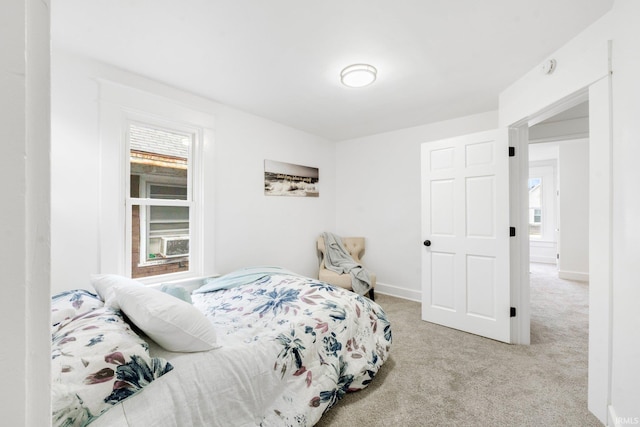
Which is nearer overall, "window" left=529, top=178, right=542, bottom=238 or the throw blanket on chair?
the throw blanket on chair

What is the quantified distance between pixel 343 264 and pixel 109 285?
110 inches

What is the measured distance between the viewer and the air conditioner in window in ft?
8.93

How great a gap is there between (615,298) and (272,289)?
2.13 m

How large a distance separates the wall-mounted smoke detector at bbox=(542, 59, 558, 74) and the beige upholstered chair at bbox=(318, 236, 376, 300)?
108 inches

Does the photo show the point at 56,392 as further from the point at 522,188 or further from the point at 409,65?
the point at 522,188

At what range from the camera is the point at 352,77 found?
92.0 inches

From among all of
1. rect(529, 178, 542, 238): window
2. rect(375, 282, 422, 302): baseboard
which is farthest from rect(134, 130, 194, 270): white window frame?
rect(529, 178, 542, 238): window

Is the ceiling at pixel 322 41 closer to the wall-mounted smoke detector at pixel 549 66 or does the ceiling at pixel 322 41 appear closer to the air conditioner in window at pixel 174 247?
the wall-mounted smoke detector at pixel 549 66

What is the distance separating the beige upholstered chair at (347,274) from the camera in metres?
3.57

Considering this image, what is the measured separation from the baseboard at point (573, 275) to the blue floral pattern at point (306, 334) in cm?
492

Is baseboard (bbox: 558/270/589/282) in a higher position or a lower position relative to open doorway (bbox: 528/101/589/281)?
lower

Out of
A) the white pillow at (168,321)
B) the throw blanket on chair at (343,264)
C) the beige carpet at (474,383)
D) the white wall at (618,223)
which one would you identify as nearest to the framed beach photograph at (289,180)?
the throw blanket on chair at (343,264)

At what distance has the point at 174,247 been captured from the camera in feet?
→ 9.16

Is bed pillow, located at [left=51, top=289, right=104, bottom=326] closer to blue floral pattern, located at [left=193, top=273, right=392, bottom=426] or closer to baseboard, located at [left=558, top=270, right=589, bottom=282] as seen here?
blue floral pattern, located at [left=193, top=273, right=392, bottom=426]
